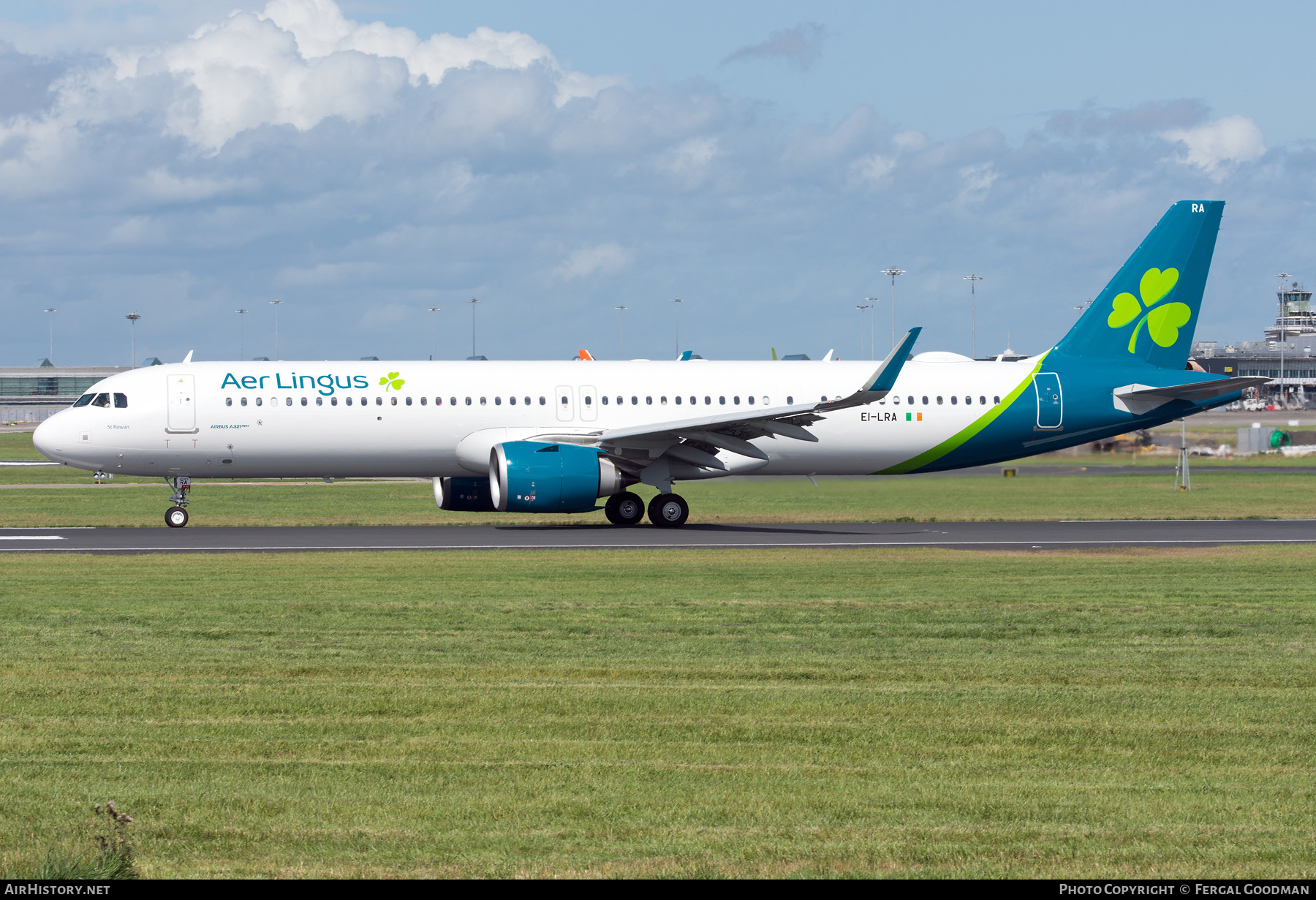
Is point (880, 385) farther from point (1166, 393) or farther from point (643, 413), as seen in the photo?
point (1166, 393)

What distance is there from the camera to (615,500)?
Result: 32.5 meters

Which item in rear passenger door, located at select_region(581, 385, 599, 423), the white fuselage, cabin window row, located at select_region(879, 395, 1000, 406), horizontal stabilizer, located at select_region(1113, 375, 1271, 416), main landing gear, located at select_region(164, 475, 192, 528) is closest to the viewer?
the white fuselage

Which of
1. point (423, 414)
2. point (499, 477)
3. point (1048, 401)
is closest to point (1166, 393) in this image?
point (1048, 401)

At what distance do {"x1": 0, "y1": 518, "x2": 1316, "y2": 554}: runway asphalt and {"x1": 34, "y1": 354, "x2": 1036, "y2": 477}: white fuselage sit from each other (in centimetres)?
161

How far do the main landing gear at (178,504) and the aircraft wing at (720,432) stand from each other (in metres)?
8.47

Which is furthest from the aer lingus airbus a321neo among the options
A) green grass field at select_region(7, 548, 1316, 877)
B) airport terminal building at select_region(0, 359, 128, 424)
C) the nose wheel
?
airport terminal building at select_region(0, 359, 128, 424)

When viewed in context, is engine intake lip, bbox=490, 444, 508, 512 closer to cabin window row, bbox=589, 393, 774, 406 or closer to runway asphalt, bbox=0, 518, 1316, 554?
runway asphalt, bbox=0, 518, 1316, 554

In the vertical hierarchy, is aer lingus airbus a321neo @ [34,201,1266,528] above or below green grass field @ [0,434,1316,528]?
above

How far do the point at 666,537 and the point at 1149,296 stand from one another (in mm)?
14868

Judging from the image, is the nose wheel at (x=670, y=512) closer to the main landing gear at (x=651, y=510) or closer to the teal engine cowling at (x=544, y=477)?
the main landing gear at (x=651, y=510)

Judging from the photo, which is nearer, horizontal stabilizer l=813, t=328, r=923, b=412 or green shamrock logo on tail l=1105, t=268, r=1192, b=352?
horizontal stabilizer l=813, t=328, r=923, b=412

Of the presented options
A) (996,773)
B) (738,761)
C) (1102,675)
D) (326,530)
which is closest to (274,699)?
(738,761)

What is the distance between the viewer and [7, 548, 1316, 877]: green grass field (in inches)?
272
